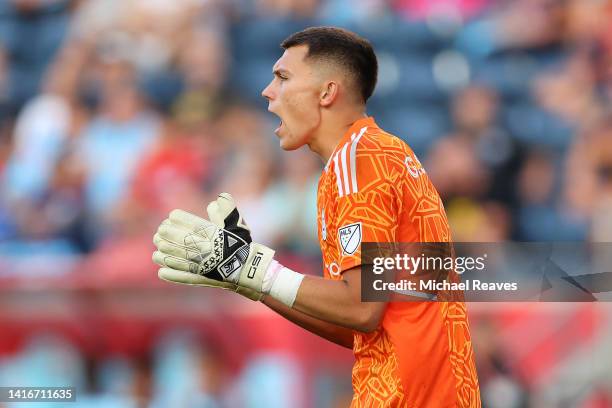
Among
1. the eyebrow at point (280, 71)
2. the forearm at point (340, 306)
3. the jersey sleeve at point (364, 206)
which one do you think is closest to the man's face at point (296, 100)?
the eyebrow at point (280, 71)

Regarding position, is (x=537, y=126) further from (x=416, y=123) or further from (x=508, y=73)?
(x=416, y=123)

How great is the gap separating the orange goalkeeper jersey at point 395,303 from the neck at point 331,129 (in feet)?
0.70

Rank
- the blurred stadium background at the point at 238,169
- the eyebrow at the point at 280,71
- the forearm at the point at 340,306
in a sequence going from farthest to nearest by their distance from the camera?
the blurred stadium background at the point at 238,169
the eyebrow at the point at 280,71
the forearm at the point at 340,306

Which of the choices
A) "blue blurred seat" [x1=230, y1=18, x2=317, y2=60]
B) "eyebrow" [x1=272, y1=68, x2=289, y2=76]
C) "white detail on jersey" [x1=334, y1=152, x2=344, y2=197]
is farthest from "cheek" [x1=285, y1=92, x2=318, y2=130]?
"blue blurred seat" [x1=230, y1=18, x2=317, y2=60]

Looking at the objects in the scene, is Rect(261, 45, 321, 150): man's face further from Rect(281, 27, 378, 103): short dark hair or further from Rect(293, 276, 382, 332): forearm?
Rect(293, 276, 382, 332): forearm

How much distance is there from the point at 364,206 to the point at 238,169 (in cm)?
493

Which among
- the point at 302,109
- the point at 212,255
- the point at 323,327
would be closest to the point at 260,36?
the point at 302,109

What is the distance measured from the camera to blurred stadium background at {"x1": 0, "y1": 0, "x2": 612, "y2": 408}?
22.1 feet

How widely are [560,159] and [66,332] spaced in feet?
14.5

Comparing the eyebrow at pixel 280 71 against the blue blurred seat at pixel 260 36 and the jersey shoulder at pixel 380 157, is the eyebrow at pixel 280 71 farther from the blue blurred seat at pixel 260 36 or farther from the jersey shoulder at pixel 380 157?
the blue blurred seat at pixel 260 36

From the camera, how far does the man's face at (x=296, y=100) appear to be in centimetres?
412

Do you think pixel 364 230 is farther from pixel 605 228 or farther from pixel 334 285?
pixel 605 228

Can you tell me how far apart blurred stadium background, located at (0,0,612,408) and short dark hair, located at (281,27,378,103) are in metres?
2.82

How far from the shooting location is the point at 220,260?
3664 mm
